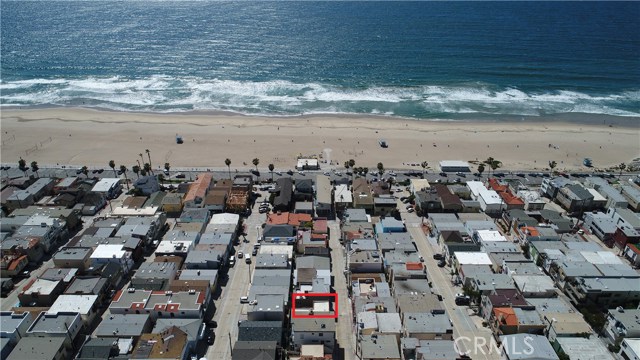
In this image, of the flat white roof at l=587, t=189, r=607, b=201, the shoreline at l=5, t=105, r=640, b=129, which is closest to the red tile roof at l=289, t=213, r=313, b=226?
the flat white roof at l=587, t=189, r=607, b=201

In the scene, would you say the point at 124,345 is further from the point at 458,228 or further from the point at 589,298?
the point at 589,298

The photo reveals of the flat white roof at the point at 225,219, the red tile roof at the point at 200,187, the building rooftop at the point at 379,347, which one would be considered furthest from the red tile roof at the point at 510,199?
the red tile roof at the point at 200,187

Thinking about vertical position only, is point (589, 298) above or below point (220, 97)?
below

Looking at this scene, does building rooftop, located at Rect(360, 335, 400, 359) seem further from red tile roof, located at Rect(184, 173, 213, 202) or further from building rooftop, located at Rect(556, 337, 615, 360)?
red tile roof, located at Rect(184, 173, 213, 202)

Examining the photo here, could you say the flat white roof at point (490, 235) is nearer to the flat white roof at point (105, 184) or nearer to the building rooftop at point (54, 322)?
the building rooftop at point (54, 322)

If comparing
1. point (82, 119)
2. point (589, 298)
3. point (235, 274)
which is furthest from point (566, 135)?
point (82, 119)

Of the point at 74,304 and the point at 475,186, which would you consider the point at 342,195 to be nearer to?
the point at 475,186
